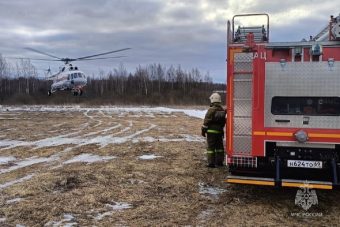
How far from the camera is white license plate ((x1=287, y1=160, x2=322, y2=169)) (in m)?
8.05

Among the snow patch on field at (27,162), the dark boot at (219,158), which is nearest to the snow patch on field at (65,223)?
the snow patch on field at (27,162)

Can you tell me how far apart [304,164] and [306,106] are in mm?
1036

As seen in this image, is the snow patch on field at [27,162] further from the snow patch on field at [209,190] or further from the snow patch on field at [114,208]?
A: the snow patch on field at [209,190]

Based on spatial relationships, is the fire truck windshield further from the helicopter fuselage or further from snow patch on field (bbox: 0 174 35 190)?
the helicopter fuselage

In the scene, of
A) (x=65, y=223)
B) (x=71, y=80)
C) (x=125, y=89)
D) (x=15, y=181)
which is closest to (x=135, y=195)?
(x=65, y=223)

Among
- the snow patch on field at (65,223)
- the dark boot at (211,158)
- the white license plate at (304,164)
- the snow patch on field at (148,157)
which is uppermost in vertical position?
the white license plate at (304,164)

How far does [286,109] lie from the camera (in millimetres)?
8047

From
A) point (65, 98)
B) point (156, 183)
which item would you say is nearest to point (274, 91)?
point (156, 183)

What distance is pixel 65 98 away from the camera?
98.1 m

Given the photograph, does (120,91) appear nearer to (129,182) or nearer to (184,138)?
(184,138)

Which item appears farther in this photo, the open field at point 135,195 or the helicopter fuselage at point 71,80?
the helicopter fuselage at point 71,80

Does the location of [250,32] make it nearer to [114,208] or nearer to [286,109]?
[286,109]

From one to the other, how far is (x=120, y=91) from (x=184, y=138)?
99026mm

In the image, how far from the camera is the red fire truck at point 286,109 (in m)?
7.85
